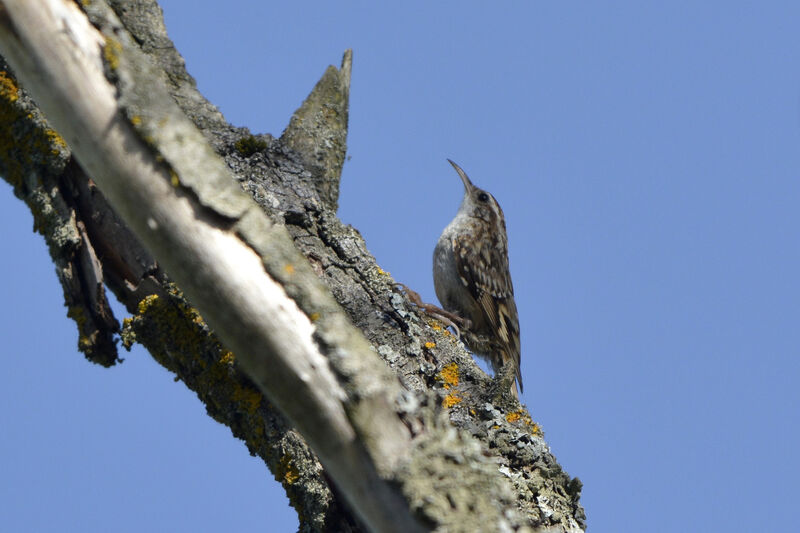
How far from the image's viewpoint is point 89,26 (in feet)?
5.08

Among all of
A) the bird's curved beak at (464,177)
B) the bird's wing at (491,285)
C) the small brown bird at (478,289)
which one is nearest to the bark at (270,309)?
the small brown bird at (478,289)

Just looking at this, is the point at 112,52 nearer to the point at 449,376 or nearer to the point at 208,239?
the point at 208,239

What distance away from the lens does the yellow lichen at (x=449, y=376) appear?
235 centimetres

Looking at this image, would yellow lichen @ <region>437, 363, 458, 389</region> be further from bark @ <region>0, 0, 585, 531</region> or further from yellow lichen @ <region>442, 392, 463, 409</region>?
bark @ <region>0, 0, 585, 531</region>

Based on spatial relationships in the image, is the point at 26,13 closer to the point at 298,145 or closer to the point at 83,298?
the point at 83,298

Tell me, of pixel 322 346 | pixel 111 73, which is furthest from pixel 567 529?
pixel 111 73

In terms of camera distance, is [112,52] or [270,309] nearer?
[270,309]

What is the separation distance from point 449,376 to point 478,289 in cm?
262

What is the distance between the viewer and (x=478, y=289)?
4.96m

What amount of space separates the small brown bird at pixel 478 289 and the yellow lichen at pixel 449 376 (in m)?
2.30

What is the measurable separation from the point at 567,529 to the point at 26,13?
1.71 m

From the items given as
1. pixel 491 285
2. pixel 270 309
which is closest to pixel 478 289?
pixel 491 285

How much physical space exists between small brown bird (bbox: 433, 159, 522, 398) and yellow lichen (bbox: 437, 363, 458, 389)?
2298 mm

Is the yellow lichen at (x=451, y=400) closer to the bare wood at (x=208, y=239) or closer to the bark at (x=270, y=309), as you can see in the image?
the bark at (x=270, y=309)
